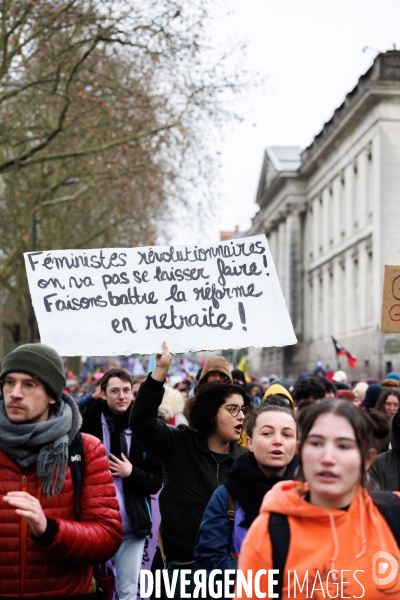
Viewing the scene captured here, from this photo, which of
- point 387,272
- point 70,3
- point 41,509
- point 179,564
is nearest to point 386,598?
point 41,509

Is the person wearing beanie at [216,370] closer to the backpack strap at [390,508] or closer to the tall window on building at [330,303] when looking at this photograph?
the backpack strap at [390,508]

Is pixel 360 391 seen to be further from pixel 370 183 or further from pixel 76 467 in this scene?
pixel 370 183

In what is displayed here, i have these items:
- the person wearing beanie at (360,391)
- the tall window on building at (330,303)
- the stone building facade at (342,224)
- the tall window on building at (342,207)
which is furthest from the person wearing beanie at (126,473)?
the tall window on building at (330,303)

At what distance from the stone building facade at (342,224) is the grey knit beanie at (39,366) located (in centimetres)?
3386

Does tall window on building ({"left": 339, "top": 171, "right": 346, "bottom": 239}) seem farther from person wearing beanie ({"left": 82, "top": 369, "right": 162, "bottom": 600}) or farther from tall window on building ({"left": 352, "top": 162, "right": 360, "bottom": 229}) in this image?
person wearing beanie ({"left": 82, "top": 369, "right": 162, "bottom": 600})

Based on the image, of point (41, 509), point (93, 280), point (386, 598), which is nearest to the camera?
point (386, 598)

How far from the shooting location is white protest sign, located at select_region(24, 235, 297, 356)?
16.8 ft

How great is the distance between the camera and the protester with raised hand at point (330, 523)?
2711mm

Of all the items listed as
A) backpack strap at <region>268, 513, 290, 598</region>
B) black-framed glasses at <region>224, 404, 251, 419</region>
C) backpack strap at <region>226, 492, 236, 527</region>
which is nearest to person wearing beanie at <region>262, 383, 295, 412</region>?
black-framed glasses at <region>224, 404, 251, 419</region>

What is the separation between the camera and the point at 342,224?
169ft

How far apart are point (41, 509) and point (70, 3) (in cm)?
1455

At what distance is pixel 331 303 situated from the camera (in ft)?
180

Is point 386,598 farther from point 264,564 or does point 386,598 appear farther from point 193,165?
point 193,165

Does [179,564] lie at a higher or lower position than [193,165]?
lower
